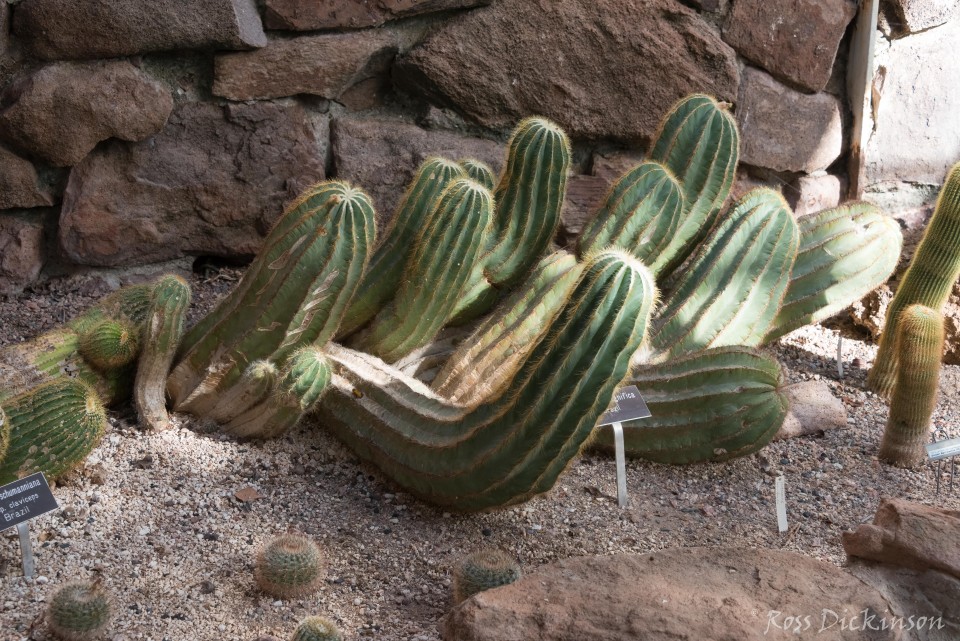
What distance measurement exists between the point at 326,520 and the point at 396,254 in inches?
34.6

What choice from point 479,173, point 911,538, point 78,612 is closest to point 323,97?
point 479,173

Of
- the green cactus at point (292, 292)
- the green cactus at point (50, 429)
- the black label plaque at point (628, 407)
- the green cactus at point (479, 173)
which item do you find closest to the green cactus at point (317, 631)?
the green cactus at point (50, 429)

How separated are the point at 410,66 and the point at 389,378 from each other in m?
1.36

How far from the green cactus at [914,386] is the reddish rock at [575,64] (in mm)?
1368

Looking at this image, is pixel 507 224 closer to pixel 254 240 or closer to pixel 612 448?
pixel 612 448

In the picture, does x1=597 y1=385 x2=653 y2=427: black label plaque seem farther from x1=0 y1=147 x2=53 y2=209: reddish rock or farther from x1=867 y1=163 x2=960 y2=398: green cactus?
x1=0 y1=147 x2=53 y2=209: reddish rock

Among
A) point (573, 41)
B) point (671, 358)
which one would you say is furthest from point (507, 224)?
point (573, 41)

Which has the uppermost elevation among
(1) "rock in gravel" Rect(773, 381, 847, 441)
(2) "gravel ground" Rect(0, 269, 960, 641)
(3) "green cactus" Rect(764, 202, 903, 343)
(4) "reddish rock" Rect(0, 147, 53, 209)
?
(3) "green cactus" Rect(764, 202, 903, 343)

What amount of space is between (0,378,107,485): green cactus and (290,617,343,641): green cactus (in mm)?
874

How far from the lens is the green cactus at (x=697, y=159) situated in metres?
3.51

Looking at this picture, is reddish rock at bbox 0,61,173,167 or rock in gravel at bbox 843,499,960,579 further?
reddish rock at bbox 0,61,173,167

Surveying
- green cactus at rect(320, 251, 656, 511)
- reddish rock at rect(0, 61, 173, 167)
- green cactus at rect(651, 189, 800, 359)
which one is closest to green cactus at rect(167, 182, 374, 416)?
green cactus at rect(320, 251, 656, 511)

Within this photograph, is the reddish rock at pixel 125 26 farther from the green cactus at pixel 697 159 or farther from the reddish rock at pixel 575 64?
the green cactus at pixel 697 159

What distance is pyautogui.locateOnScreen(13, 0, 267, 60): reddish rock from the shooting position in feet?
10.6
